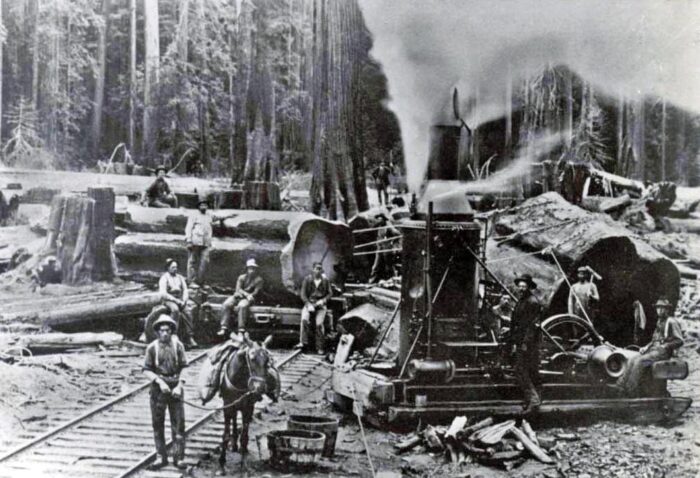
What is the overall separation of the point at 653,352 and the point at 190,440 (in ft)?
14.6

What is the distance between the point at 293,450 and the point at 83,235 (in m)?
3.04

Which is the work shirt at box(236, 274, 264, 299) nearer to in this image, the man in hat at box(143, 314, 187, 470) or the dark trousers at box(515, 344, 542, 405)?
the man in hat at box(143, 314, 187, 470)

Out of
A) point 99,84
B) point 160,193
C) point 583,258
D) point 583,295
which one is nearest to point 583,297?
point 583,295

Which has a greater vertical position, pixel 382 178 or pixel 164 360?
pixel 382 178

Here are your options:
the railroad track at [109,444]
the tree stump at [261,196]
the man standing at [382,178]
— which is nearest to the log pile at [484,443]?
the railroad track at [109,444]

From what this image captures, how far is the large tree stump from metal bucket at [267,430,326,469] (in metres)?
2.59

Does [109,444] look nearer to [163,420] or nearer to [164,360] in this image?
[163,420]

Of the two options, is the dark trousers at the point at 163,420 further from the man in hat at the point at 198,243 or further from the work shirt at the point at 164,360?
the man in hat at the point at 198,243

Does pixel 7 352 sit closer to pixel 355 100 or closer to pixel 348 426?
pixel 348 426

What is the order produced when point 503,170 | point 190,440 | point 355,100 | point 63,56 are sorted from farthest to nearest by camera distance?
point 503,170, point 355,100, point 63,56, point 190,440

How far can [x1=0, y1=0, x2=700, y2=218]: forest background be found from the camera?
693 centimetres

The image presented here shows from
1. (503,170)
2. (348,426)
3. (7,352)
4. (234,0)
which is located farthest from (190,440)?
(503,170)

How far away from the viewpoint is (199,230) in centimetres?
750

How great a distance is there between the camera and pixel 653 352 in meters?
7.31
